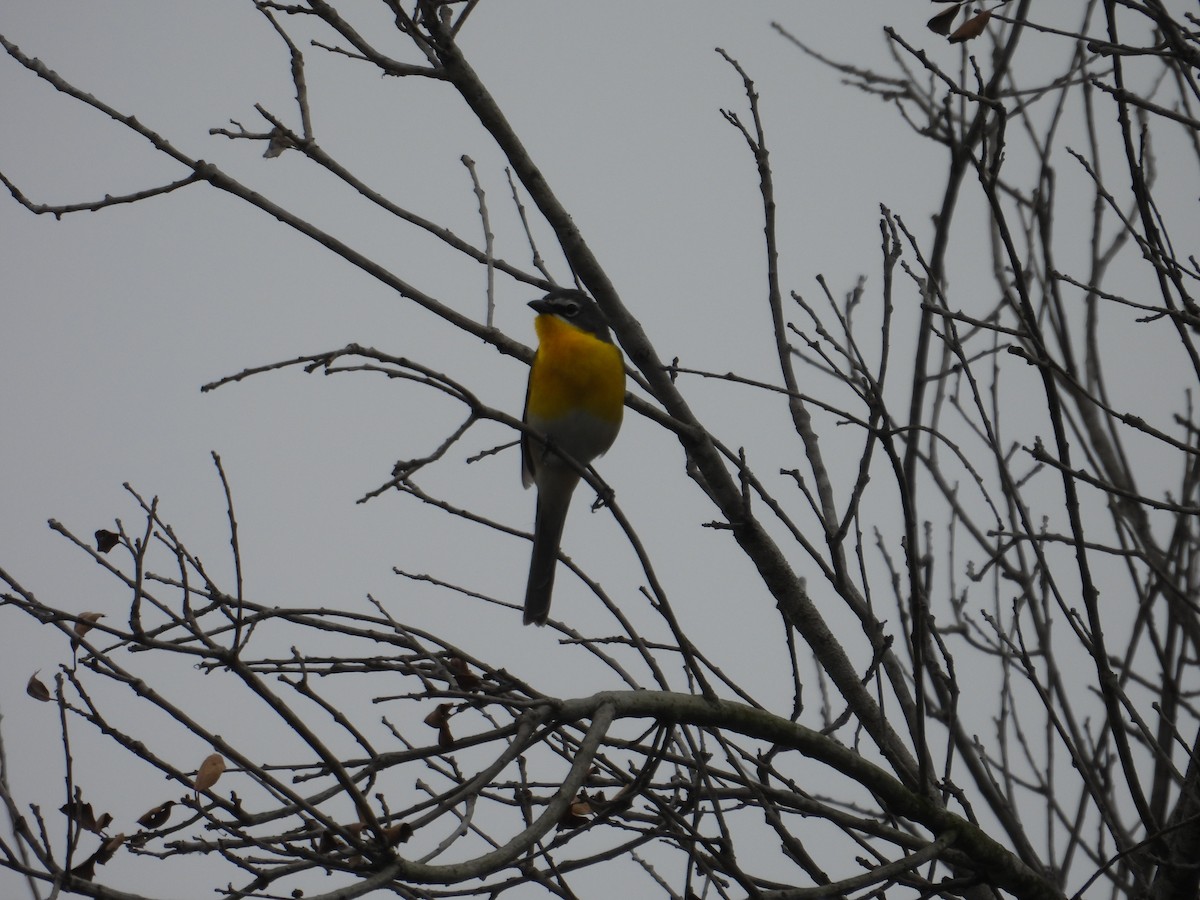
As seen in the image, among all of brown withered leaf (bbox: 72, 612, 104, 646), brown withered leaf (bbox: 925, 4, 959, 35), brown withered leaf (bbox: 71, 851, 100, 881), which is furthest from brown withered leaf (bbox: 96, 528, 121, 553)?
brown withered leaf (bbox: 925, 4, 959, 35)

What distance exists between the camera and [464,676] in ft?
9.04

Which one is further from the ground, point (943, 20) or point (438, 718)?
point (943, 20)

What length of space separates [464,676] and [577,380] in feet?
10.0

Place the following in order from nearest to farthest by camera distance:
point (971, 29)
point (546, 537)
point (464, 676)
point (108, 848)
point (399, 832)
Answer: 1. point (399, 832)
2. point (108, 848)
3. point (464, 676)
4. point (971, 29)
5. point (546, 537)

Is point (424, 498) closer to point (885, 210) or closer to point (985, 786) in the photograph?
point (885, 210)

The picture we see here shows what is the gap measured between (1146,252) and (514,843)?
7.66 ft

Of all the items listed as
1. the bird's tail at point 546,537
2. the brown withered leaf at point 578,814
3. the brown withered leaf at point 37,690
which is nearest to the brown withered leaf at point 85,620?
the brown withered leaf at point 37,690

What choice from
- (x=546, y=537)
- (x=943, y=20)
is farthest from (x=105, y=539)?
(x=546, y=537)

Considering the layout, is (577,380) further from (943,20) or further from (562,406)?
(943,20)

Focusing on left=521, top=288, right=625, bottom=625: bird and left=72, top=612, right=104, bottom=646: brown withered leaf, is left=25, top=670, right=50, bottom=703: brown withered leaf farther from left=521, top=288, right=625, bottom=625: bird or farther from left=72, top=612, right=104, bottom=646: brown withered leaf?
left=521, top=288, right=625, bottom=625: bird

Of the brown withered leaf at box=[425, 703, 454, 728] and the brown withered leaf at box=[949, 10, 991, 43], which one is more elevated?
the brown withered leaf at box=[949, 10, 991, 43]

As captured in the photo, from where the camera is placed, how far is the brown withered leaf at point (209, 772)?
2.46m

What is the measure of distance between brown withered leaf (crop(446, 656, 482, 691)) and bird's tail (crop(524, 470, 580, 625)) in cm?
280

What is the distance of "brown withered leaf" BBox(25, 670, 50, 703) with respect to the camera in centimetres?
279
